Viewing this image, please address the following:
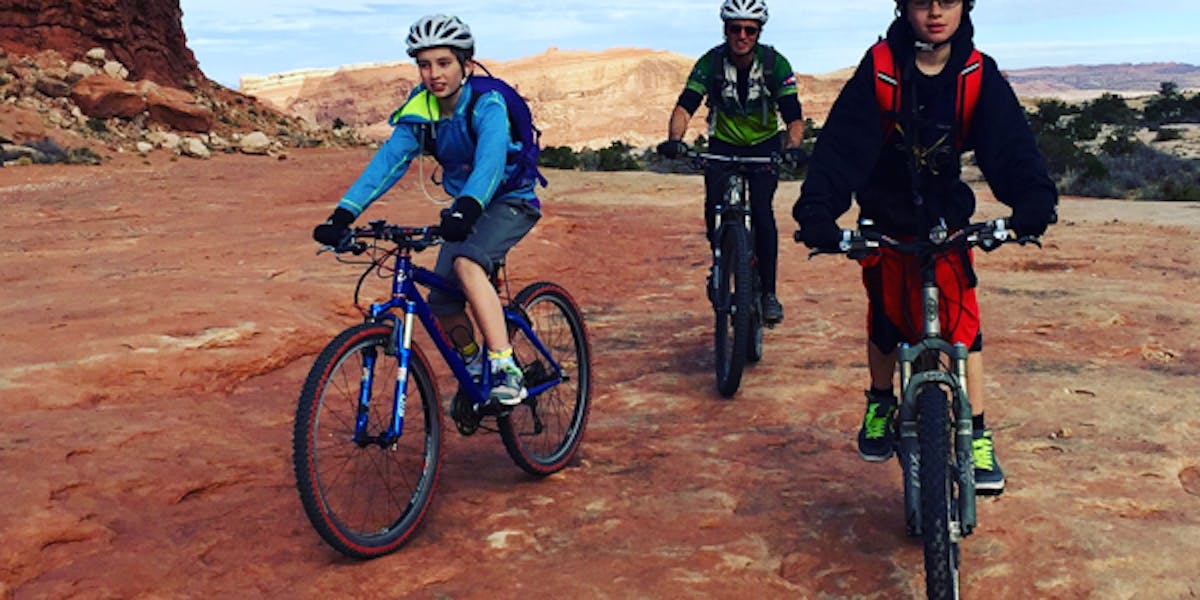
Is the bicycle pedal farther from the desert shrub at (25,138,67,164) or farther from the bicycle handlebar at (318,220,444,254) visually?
the desert shrub at (25,138,67,164)

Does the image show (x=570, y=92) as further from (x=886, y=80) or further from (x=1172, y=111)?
(x=886, y=80)

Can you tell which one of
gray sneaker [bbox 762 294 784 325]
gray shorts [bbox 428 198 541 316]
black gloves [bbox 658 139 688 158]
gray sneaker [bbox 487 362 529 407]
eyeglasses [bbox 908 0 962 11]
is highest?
eyeglasses [bbox 908 0 962 11]

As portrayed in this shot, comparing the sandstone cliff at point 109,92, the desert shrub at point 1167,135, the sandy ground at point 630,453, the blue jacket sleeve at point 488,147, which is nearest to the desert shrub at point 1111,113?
the desert shrub at point 1167,135

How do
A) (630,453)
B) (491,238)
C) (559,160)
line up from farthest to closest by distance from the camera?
1. (559,160)
2. (630,453)
3. (491,238)

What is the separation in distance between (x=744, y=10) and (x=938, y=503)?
3.91 m

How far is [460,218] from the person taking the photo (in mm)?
3852

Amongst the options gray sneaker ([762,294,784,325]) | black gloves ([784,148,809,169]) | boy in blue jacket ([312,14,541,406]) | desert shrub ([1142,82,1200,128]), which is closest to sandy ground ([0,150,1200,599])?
gray sneaker ([762,294,784,325])

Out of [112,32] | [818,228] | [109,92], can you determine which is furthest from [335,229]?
[112,32]

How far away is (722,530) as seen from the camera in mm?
4000

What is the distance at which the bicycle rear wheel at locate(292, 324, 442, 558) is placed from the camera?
3.50m

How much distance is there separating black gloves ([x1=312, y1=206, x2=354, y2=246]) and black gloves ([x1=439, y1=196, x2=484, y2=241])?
1.12 feet

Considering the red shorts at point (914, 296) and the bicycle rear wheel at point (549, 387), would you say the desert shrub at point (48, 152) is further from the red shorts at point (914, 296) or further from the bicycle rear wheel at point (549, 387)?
the red shorts at point (914, 296)

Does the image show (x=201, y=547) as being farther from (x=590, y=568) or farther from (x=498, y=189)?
(x=498, y=189)

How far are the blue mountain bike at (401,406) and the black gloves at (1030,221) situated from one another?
1791 mm
